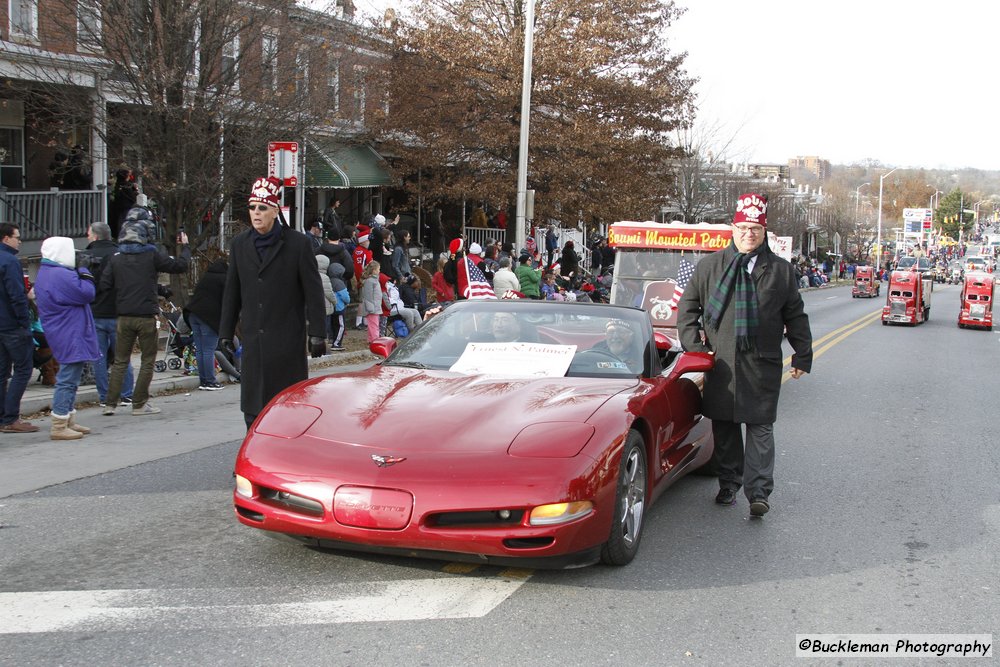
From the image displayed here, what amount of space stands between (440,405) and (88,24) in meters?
12.1

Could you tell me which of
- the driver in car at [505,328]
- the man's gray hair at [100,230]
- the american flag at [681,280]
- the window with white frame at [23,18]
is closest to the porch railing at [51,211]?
the window with white frame at [23,18]

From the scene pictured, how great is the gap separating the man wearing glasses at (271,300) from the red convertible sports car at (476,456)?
73 cm

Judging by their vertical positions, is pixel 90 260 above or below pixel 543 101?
below

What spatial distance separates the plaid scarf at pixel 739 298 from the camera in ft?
19.2

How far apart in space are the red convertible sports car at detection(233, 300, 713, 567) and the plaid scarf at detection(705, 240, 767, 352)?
12.1 inches

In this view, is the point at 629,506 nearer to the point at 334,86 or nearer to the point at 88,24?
the point at 88,24

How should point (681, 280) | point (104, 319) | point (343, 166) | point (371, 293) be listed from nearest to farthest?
point (104, 319)
point (681, 280)
point (371, 293)
point (343, 166)

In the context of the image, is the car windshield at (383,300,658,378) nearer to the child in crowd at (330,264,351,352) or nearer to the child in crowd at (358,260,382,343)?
the child in crowd at (330,264,351,352)

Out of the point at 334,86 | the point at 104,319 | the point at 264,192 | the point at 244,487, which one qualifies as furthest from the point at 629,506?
the point at 334,86

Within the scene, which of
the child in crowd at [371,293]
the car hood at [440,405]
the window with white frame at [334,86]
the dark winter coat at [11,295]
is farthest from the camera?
the window with white frame at [334,86]

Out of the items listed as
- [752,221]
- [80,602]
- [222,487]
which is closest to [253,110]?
[222,487]

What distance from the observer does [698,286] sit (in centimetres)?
614

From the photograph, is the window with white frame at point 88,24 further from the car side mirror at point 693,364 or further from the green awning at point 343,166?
the car side mirror at point 693,364

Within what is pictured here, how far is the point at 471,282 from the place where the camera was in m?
15.6
